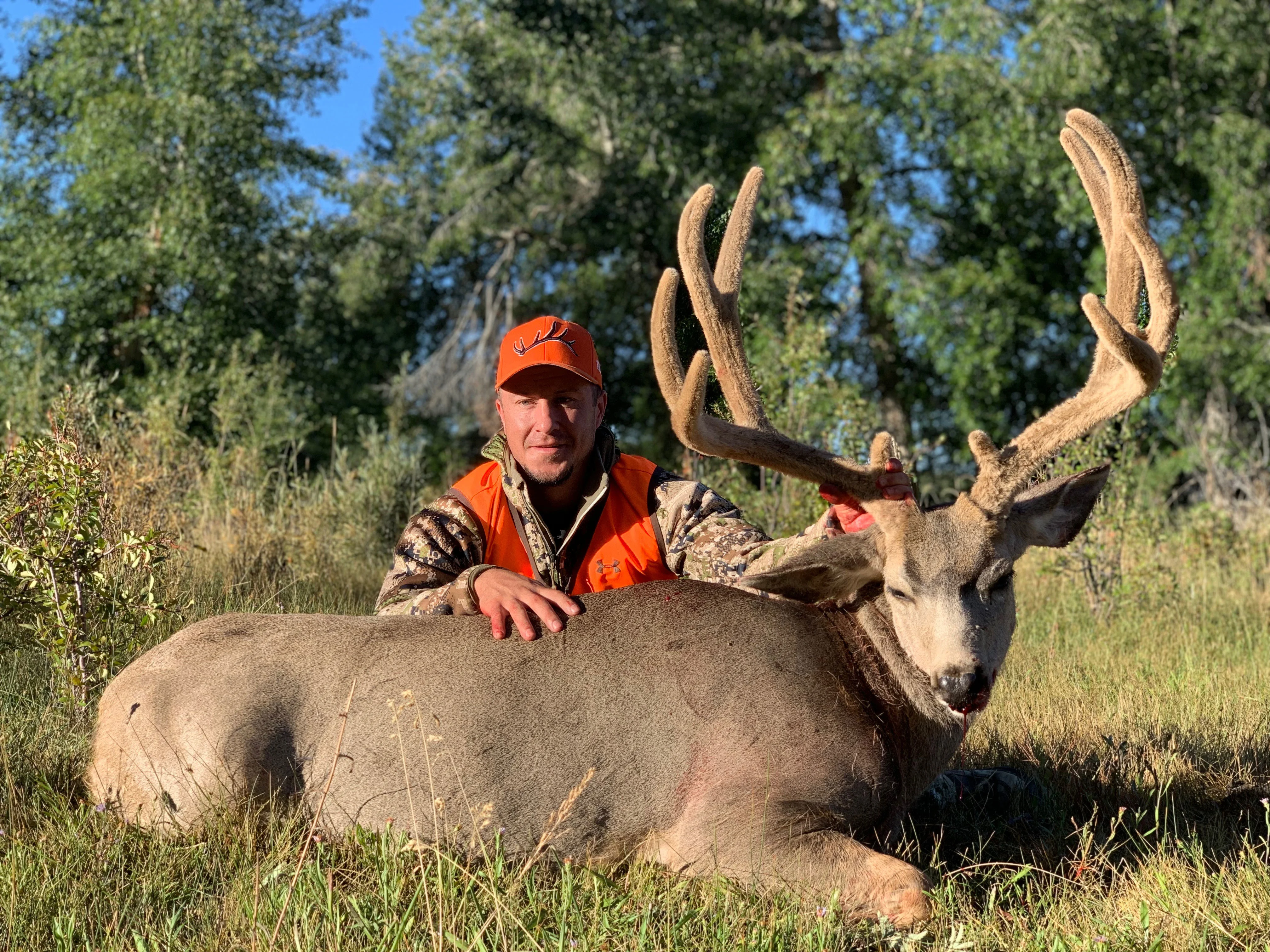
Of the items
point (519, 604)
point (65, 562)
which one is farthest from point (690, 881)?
point (65, 562)

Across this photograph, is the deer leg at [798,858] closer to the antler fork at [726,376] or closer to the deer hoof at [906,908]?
the deer hoof at [906,908]

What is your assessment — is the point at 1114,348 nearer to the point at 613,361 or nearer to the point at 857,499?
the point at 857,499

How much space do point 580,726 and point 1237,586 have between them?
19.9ft

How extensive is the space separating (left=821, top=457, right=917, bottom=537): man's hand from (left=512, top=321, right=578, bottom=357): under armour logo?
1246mm

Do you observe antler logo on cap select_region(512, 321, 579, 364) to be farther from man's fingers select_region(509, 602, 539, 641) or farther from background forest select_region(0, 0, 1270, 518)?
background forest select_region(0, 0, 1270, 518)

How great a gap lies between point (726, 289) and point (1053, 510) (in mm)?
1413

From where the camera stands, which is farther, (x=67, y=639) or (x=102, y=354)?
(x=102, y=354)

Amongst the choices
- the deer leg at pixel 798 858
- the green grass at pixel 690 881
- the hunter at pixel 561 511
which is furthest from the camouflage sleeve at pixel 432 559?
the deer leg at pixel 798 858

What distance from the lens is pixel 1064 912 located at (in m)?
3.54

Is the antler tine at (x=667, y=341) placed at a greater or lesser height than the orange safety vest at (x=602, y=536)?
greater

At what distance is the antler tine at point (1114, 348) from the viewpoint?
4051 mm

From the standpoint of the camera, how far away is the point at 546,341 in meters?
5.02

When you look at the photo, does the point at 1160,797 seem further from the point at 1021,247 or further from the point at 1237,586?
the point at 1021,247

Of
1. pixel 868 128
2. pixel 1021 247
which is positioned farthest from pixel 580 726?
pixel 1021 247
